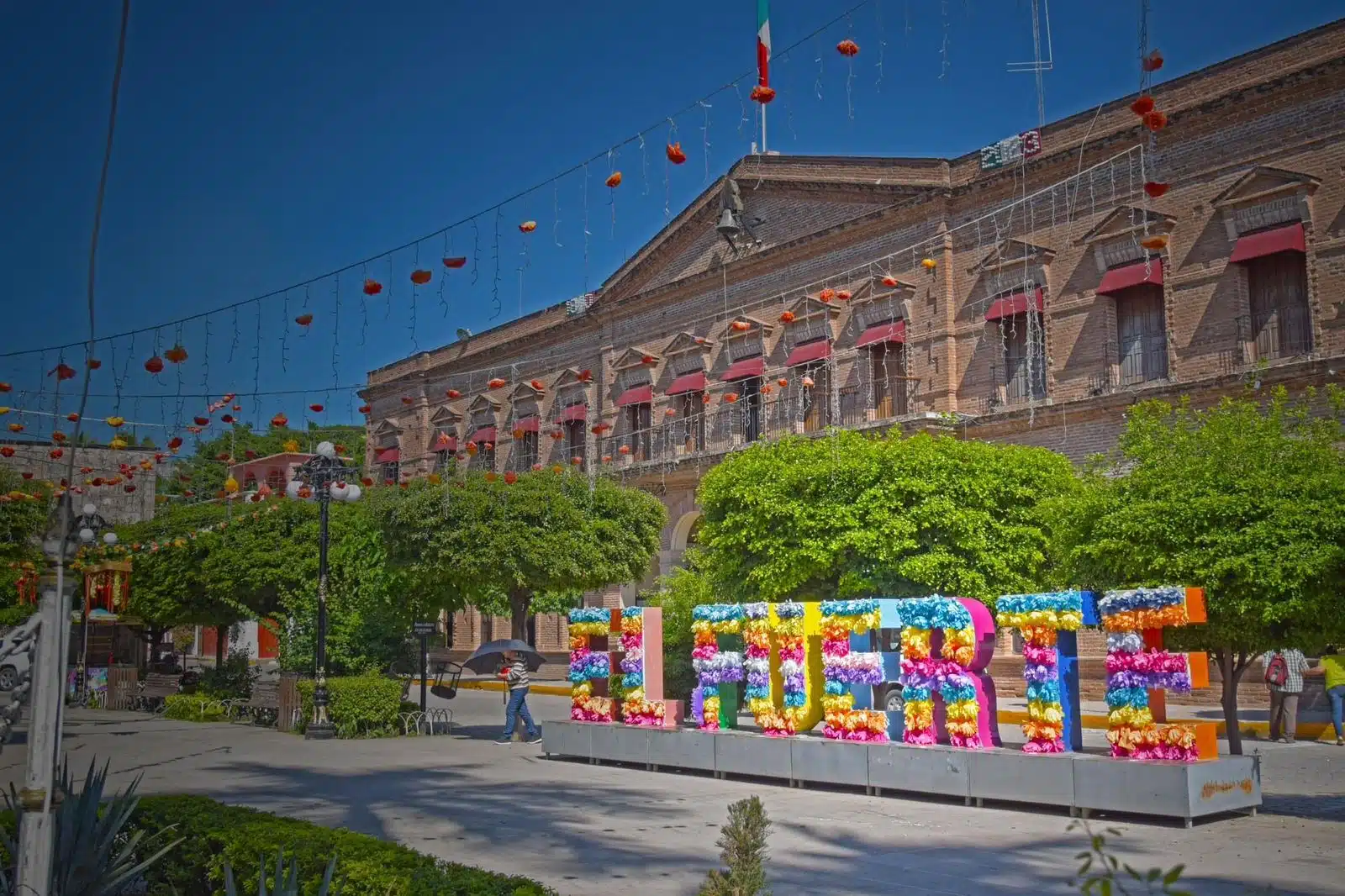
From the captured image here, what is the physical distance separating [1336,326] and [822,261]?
41.6ft

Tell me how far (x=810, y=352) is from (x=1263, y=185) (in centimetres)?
1118

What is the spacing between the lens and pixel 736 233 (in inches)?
1313

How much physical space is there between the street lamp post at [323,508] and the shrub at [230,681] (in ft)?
21.2

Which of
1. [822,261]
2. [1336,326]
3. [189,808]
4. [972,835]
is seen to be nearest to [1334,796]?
[972,835]

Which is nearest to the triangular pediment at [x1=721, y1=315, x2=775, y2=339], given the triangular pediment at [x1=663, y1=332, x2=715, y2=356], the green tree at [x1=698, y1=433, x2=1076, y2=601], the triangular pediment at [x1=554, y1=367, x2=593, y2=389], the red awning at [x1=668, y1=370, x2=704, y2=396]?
the triangular pediment at [x1=663, y1=332, x2=715, y2=356]

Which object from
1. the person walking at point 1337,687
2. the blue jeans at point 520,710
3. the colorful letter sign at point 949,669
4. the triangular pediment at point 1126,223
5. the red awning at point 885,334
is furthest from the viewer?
the red awning at point 885,334

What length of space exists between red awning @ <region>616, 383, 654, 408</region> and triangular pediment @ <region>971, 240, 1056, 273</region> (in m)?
11.3

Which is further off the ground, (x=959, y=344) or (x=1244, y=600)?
(x=959, y=344)

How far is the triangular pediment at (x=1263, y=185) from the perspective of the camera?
71.8 feet

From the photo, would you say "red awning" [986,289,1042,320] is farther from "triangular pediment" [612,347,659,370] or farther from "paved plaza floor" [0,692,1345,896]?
"triangular pediment" [612,347,659,370]

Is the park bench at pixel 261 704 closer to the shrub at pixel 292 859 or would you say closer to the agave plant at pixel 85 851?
the shrub at pixel 292 859

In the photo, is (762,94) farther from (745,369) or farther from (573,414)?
(573,414)

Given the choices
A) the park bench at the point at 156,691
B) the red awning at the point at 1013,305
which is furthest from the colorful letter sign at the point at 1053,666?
the park bench at the point at 156,691

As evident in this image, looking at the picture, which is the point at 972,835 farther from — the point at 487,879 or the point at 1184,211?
the point at 1184,211
